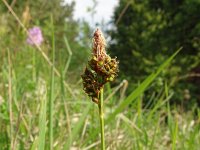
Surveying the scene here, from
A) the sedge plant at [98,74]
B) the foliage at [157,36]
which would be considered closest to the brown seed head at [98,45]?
the sedge plant at [98,74]

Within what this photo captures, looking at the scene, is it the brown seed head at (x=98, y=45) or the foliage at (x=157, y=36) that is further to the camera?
the foliage at (x=157, y=36)

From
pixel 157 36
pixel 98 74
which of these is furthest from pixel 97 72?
pixel 157 36

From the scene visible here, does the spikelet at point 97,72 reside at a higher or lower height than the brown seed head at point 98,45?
lower

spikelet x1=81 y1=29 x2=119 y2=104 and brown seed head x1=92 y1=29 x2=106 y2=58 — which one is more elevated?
brown seed head x1=92 y1=29 x2=106 y2=58

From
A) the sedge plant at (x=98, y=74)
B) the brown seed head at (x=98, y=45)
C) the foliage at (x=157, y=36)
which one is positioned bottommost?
the sedge plant at (x=98, y=74)

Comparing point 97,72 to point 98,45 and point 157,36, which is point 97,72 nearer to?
point 98,45

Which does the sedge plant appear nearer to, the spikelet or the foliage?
the spikelet

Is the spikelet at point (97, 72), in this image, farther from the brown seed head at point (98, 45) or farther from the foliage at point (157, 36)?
the foliage at point (157, 36)

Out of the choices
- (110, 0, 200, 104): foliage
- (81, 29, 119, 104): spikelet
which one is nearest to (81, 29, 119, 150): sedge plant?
(81, 29, 119, 104): spikelet

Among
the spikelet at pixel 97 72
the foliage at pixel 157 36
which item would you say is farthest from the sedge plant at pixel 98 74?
the foliage at pixel 157 36
